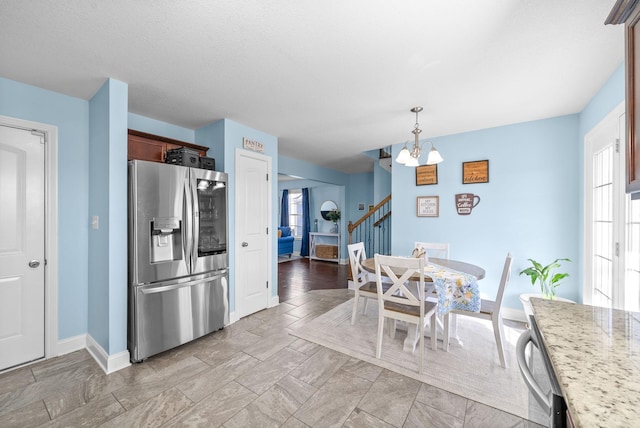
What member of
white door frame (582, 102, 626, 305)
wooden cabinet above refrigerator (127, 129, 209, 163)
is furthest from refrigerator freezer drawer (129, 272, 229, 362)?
white door frame (582, 102, 626, 305)

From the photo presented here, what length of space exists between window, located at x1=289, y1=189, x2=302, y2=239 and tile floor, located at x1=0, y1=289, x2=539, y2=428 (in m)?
6.36

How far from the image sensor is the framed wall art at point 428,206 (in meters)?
3.75

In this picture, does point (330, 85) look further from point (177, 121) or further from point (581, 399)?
point (581, 399)

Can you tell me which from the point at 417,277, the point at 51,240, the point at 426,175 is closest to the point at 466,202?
the point at 426,175

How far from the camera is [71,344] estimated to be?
2.48 meters

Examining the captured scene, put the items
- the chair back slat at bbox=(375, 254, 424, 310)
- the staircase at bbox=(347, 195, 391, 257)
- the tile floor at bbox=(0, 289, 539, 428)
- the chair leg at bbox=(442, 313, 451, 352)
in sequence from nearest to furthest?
the tile floor at bbox=(0, 289, 539, 428)
the chair back slat at bbox=(375, 254, 424, 310)
the chair leg at bbox=(442, 313, 451, 352)
the staircase at bbox=(347, 195, 391, 257)

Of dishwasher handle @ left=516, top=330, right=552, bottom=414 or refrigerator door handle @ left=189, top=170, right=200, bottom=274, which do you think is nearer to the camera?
dishwasher handle @ left=516, top=330, right=552, bottom=414

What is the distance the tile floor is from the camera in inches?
65.1

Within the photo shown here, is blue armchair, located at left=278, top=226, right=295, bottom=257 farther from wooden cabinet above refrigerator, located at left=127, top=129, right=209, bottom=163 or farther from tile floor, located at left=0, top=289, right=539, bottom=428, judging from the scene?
tile floor, located at left=0, top=289, right=539, bottom=428

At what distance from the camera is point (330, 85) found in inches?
91.0

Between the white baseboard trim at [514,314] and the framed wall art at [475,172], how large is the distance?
1652 mm

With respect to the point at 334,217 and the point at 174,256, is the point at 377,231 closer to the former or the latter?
the point at 334,217

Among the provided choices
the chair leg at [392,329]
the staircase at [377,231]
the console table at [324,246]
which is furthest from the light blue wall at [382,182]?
the chair leg at [392,329]

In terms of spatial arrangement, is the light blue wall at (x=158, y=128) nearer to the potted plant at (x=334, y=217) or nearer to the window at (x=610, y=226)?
the window at (x=610, y=226)
